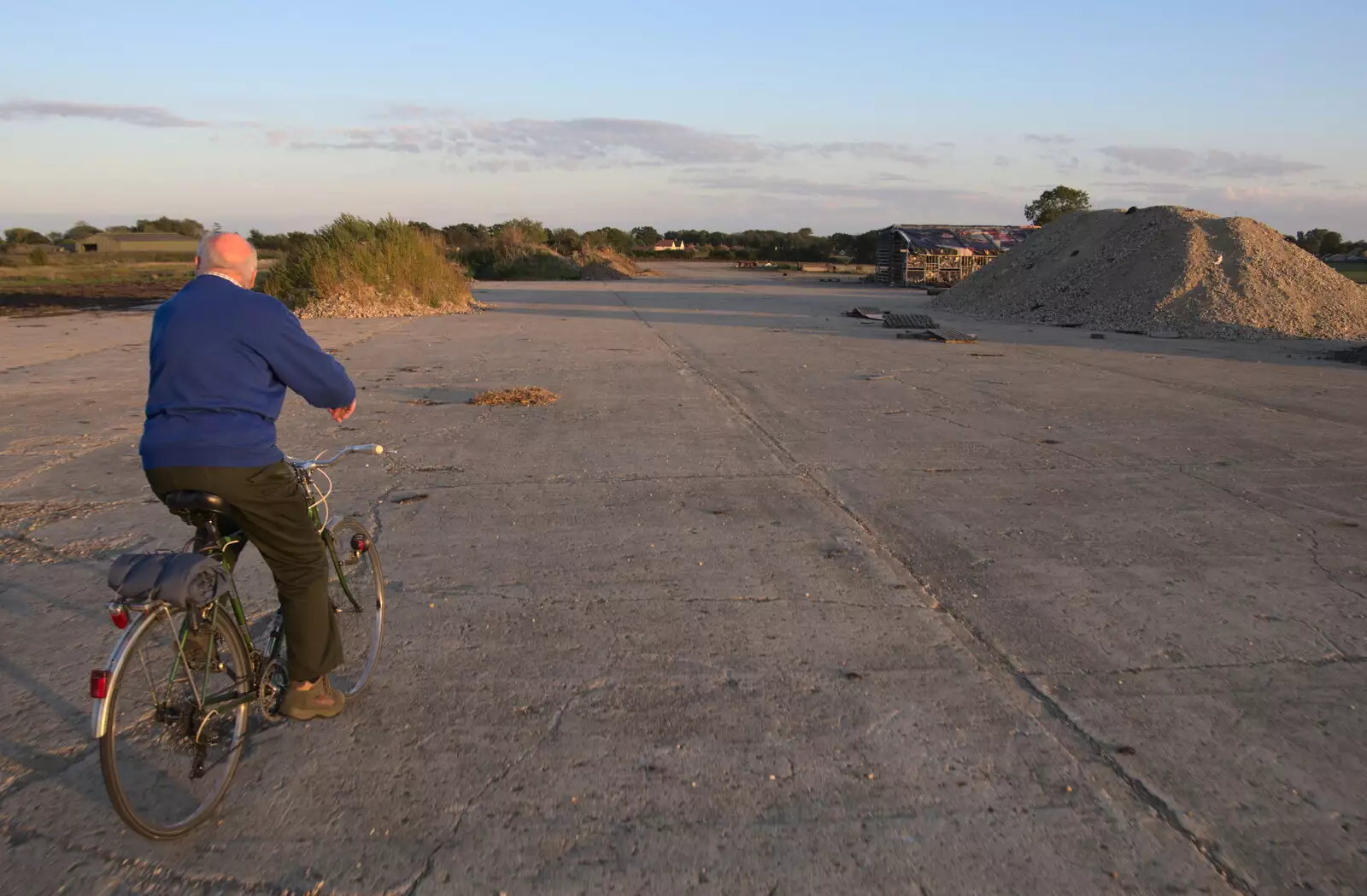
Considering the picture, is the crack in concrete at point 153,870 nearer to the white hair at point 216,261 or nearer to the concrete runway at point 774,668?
the concrete runway at point 774,668

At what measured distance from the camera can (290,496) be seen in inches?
137

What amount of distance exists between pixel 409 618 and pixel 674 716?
5.54ft

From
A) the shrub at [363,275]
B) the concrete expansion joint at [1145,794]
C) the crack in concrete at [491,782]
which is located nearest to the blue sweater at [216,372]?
the crack in concrete at [491,782]

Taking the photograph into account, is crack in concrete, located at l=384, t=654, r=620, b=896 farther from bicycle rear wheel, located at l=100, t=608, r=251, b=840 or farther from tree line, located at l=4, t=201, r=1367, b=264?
tree line, located at l=4, t=201, r=1367, b=264

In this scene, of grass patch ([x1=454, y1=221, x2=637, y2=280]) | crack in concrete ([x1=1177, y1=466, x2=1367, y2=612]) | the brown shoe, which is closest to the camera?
the brown shoe

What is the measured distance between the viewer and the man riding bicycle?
324cm

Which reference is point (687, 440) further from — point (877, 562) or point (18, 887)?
point (18, 887)

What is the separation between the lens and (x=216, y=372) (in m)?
3.25

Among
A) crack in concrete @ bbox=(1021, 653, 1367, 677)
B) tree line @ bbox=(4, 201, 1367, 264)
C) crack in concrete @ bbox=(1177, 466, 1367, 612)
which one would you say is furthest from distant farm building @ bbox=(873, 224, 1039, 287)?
crack in concrete @ bbox=(1021, 653, 1367, 677)

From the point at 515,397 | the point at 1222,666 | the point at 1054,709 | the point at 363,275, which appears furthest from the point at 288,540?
the point at 363,275

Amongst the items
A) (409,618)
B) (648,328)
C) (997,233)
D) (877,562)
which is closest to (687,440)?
(877,562)

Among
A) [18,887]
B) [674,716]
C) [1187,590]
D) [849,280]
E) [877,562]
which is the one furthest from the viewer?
[849,280]

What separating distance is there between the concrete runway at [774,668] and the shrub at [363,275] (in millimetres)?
17264

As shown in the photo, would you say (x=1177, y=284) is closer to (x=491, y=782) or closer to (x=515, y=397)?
(x=515, y=397)
